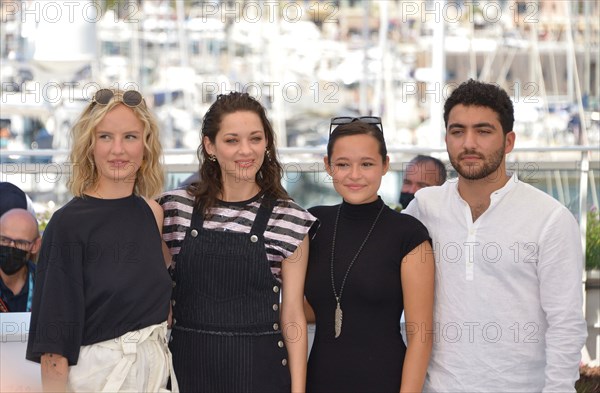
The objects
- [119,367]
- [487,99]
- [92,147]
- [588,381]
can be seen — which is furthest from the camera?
[588,381]

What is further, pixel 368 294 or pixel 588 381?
pixel 588 381

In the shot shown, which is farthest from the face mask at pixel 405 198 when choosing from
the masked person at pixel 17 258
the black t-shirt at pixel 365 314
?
the black t-shirt at pixel 365 314

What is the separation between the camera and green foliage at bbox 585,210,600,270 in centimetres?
668

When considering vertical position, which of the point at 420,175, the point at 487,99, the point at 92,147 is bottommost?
the point at 420,175

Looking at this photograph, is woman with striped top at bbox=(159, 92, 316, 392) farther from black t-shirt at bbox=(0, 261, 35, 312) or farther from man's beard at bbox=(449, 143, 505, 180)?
black t-shirt at bbox=(0, 261, 35, 312)

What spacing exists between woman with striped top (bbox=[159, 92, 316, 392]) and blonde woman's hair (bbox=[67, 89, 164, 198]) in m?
0.13

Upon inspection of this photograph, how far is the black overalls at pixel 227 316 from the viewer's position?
3102mm

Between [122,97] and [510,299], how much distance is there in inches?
53.8

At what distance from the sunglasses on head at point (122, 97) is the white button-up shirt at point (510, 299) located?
3.54ft

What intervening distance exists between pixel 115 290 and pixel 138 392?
1.05 ft

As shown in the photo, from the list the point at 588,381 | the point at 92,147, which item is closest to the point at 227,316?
the point at 92,147

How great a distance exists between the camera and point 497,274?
3.12 m

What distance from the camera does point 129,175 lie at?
10.3 ft

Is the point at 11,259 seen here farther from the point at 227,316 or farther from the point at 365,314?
the point at 365,314
